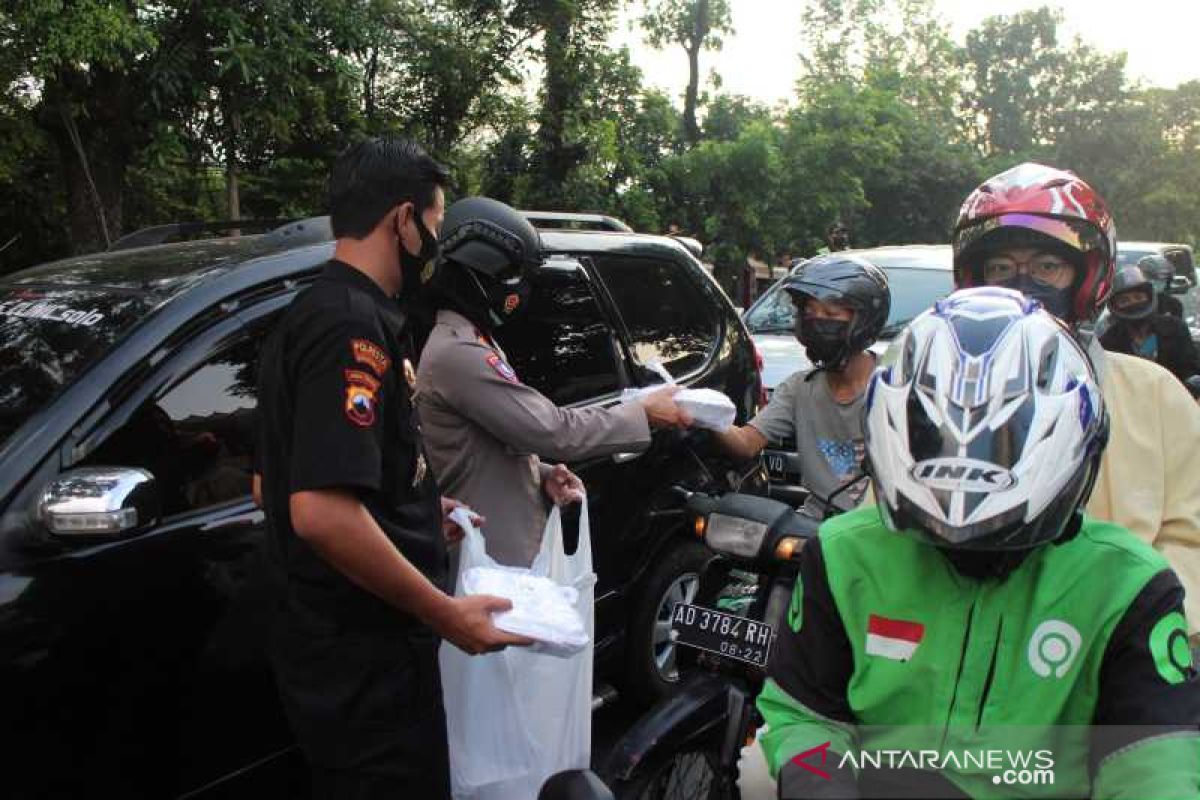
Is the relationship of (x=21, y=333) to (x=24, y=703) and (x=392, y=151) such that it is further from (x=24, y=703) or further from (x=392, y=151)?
(x=392, y=151)

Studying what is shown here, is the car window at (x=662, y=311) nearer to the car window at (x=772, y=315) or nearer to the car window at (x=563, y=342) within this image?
the car window at (x=563, y=342)

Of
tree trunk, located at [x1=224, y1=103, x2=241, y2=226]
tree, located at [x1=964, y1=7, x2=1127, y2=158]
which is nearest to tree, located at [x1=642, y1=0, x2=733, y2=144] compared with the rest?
tree trunk, located at [x1=224, y1=103, x2=241, y2=226]

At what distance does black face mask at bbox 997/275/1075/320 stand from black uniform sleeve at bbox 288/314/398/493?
140 cm

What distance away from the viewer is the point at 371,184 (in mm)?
1954

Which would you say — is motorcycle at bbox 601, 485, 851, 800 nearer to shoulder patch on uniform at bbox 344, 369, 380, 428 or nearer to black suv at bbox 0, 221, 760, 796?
black suv at bbox 0, 221, 760, 796

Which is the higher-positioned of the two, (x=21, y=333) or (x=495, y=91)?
(x=495, y=91)

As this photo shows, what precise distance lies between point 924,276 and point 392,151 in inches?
226

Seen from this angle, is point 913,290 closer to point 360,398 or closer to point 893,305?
point 893,305

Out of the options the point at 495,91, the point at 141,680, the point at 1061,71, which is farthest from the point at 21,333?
the point at 1061,71

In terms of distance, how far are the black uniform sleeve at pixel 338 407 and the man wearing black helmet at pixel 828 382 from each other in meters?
1.48

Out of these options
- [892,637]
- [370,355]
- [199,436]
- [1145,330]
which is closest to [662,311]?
[199,436]

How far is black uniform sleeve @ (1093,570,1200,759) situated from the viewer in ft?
4.06

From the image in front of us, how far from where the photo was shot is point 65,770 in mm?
2059

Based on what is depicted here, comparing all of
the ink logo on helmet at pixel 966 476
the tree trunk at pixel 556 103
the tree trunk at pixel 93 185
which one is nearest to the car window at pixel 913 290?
the ink logo on helmet at pixel 966 476
